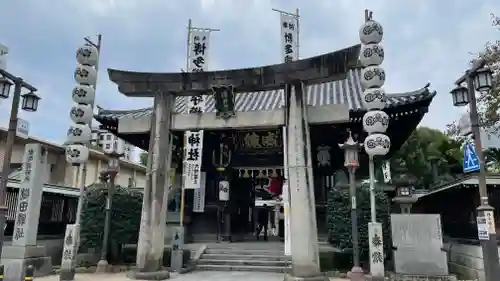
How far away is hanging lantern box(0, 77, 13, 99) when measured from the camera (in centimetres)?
950

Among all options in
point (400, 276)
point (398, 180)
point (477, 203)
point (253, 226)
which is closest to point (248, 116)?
point (398, 180)

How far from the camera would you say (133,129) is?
1269 cm

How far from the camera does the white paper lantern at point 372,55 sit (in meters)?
11.0

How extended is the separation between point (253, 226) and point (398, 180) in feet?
34.7

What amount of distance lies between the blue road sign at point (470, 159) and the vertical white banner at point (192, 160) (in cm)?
848

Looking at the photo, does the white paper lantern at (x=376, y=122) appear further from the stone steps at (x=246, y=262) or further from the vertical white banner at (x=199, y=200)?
the vertical white banner at (x=199, y=200)

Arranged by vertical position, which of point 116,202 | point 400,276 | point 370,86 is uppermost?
point 370,86

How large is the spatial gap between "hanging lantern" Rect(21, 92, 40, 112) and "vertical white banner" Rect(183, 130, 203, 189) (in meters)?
5.14

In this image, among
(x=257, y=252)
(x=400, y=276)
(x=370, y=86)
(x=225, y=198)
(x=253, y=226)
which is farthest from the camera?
(x=253, y=226)

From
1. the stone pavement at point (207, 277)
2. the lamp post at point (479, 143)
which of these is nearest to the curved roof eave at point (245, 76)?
the lamp post at point (479, 143)

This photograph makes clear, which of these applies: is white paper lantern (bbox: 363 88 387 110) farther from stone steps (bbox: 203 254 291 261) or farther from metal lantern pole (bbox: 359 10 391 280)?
stone steps (bbox: 203 254 291 261)

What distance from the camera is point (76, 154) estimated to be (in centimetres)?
1178

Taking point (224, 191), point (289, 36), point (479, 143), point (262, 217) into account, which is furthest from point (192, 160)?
point (262, 217)

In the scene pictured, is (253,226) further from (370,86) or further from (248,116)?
(370,86)
